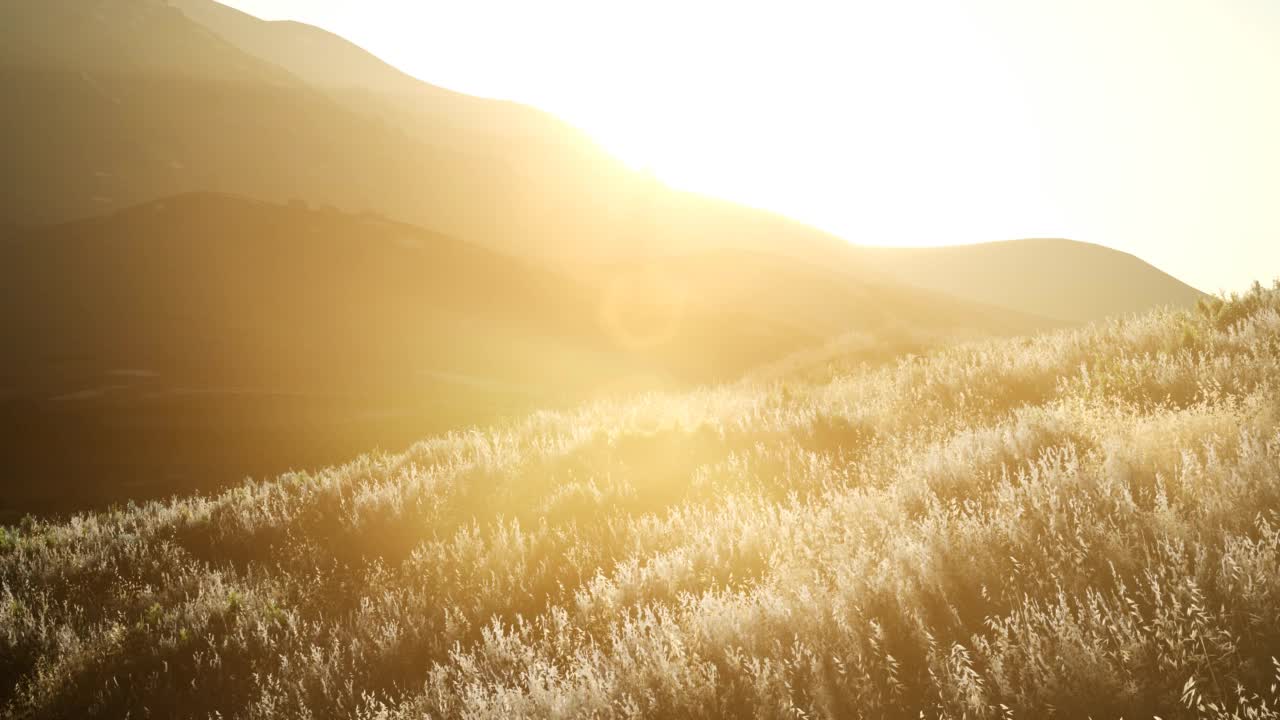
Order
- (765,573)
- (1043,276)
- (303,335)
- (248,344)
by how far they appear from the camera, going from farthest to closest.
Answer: (1043,276), (303,335), (248,344), (765,573)

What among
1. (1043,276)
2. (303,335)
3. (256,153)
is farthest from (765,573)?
(1043,276)

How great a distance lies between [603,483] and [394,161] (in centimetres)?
5563

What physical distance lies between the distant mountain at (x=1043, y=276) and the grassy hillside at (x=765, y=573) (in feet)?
222

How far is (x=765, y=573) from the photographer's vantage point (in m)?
3.79

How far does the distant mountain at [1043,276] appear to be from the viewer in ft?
217

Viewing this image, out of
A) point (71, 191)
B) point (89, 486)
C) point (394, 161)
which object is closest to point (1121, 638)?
point (89, 486)

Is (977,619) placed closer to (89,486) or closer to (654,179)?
(89,486)

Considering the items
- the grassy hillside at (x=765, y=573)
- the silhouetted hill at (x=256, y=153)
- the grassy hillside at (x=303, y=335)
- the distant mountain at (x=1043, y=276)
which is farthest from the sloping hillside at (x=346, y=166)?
the grassy hillside at (x=765, y=573)

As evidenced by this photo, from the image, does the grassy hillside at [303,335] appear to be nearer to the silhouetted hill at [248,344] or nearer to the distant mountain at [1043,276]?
the silhouetted hill at [248,344]

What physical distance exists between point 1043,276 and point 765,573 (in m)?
82.7

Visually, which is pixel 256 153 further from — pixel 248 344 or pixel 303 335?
pixel 248 344

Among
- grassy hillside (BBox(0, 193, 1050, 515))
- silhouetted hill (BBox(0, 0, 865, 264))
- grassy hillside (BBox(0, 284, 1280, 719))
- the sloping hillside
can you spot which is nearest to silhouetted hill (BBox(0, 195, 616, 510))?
grassy hillside (BBox(0, 193, 1050, 515))

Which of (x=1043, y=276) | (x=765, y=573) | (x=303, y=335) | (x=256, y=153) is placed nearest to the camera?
(x=765, y=573)

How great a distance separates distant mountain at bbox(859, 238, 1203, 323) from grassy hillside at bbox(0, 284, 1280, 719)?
2669 inches
